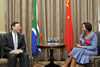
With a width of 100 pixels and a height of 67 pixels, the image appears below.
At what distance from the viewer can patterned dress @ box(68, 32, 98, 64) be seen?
266cm

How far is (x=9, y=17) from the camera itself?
14.0 feet

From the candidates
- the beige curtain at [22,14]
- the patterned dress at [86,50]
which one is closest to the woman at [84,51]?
the patterned dress at [86,50]

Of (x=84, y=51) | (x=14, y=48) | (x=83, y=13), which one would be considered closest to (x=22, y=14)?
(x=14, y=48)

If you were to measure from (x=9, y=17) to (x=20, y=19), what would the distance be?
1.27 feet

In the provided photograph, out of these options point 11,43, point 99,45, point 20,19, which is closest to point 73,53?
point 99,45

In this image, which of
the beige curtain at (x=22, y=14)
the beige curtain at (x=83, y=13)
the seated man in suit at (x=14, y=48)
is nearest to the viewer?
the seated man in suit at (x=14, y=48)

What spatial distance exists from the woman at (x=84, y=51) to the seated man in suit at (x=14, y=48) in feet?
3.08

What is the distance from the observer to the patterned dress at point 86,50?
2.66m

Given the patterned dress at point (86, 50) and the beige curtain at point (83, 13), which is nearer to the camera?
the patterned dress at point (86, 50)

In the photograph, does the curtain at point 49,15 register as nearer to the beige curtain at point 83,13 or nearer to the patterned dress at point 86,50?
the beige curtain at point 83,13

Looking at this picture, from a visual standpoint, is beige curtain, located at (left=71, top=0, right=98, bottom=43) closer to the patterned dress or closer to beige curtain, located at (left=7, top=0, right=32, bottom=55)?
the patterned dress

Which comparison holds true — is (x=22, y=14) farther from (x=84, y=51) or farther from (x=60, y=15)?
(x=84, y=51)

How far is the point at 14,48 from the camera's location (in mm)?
2961

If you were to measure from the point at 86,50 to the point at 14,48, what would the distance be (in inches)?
67.0
